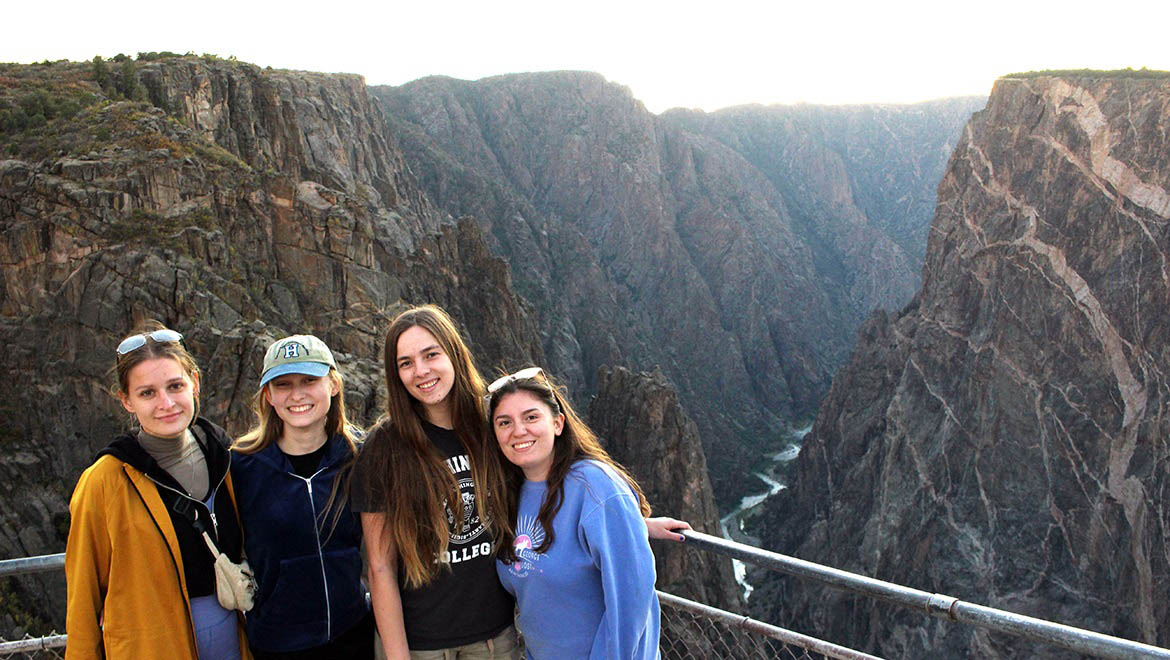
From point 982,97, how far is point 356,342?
133 metres

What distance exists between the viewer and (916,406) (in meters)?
40.8

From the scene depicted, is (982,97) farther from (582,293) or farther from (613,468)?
(613,468)

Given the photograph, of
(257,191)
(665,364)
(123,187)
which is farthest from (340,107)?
(665,364)

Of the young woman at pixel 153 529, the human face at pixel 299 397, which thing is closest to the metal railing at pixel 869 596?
the young woman at pixel 153 529

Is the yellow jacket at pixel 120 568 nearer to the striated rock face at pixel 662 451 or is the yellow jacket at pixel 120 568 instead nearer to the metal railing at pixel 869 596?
the metal railing at pixel 869 596

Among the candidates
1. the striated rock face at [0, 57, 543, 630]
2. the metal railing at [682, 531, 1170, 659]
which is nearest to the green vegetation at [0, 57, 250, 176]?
the striated rock face at [0, 57, 543, 630]

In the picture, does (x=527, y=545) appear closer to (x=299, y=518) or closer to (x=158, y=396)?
(x=299, y=518)

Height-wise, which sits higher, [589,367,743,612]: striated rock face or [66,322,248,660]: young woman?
[66,322,248,660]: young woman

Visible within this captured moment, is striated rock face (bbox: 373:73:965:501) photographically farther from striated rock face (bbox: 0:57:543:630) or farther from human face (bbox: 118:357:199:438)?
human face (bbox: 118:357:199:438)

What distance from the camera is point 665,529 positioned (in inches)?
161

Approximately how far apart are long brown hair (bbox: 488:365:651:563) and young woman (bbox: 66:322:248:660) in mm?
1181

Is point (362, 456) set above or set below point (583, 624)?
above

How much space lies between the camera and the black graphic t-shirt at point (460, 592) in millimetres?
3590

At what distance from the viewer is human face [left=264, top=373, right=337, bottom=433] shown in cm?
355
